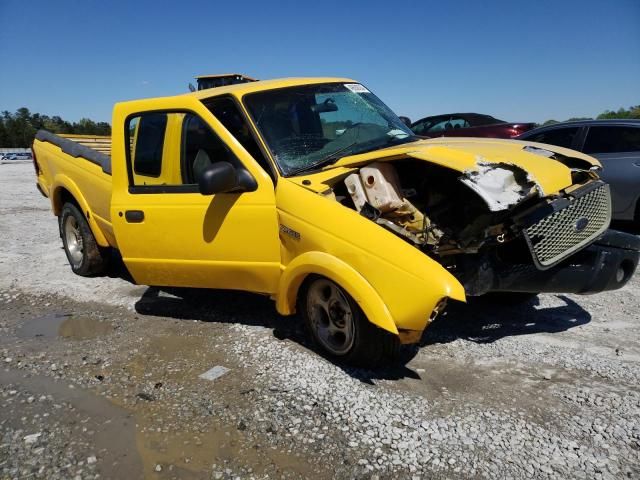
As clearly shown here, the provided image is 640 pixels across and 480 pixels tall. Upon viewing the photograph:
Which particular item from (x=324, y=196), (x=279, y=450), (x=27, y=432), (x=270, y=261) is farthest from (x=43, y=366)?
(x=324, y=196)

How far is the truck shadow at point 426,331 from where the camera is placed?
3.82 metres

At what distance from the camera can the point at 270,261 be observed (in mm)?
3811

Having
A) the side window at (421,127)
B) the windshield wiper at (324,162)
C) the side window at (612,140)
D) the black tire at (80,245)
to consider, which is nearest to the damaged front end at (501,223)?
the windshield wiper at (324,162)

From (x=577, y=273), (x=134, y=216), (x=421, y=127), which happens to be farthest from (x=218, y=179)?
(x=421, y=127)

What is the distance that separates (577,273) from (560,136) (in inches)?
177

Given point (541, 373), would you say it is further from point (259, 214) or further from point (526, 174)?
point (259, 214)

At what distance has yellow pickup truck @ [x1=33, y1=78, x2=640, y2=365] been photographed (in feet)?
10.4

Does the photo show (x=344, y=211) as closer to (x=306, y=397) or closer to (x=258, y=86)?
(x=306, y=397)

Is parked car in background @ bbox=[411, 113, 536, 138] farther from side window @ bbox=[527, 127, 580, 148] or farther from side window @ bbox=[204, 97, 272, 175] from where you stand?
side window @ bbox=[204, 97, 272, 175]

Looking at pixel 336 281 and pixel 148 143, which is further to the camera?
pixel 148 143

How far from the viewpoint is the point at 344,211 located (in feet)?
10.9

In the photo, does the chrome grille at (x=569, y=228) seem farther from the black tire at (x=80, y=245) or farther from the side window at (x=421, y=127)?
the side window at (x=421, y=127)

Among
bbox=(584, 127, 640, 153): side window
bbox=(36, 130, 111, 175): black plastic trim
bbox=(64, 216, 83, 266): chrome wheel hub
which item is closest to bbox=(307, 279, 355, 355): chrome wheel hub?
bbox=(36, 130, 111, 175): black plastic trim

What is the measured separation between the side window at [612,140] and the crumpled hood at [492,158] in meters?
3.55
